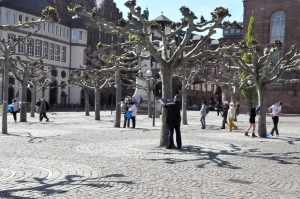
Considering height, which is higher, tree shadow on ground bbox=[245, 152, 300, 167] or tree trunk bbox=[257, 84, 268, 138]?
tree trunk bbox=[257, 84, 268, 138]

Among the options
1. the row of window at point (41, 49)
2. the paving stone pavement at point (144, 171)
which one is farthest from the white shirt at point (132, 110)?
the row of window at point (41, 49)


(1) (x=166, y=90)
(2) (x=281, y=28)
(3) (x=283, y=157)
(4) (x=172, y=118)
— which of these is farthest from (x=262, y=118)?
(2) (x=281, y=28)

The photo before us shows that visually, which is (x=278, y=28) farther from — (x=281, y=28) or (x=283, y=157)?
(x=283, y=157)

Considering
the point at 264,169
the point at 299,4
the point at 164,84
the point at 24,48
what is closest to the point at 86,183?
the point at 264,169

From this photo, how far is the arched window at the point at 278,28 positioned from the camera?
50.4 metres

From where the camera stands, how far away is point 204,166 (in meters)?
10.1

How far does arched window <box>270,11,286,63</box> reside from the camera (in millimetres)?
50438

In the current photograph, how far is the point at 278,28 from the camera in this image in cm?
5084

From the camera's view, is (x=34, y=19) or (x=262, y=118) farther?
(x=34, y=19)

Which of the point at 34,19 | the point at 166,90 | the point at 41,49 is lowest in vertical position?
the point at 166,90

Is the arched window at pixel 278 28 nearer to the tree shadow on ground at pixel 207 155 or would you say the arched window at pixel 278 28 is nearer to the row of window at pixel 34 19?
the row of window at pixel 34 19

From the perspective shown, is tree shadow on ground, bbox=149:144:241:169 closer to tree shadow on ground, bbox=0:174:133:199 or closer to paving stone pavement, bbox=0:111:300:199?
paving stone pavement, bbox=0:111:300:199

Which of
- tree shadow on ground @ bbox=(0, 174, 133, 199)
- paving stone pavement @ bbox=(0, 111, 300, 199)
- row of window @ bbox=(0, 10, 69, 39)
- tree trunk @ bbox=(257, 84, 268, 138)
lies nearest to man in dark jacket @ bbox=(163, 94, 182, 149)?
paving stone pavement @ bbox=(0, 111, 300, 199)

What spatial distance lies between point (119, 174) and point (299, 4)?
152ft
